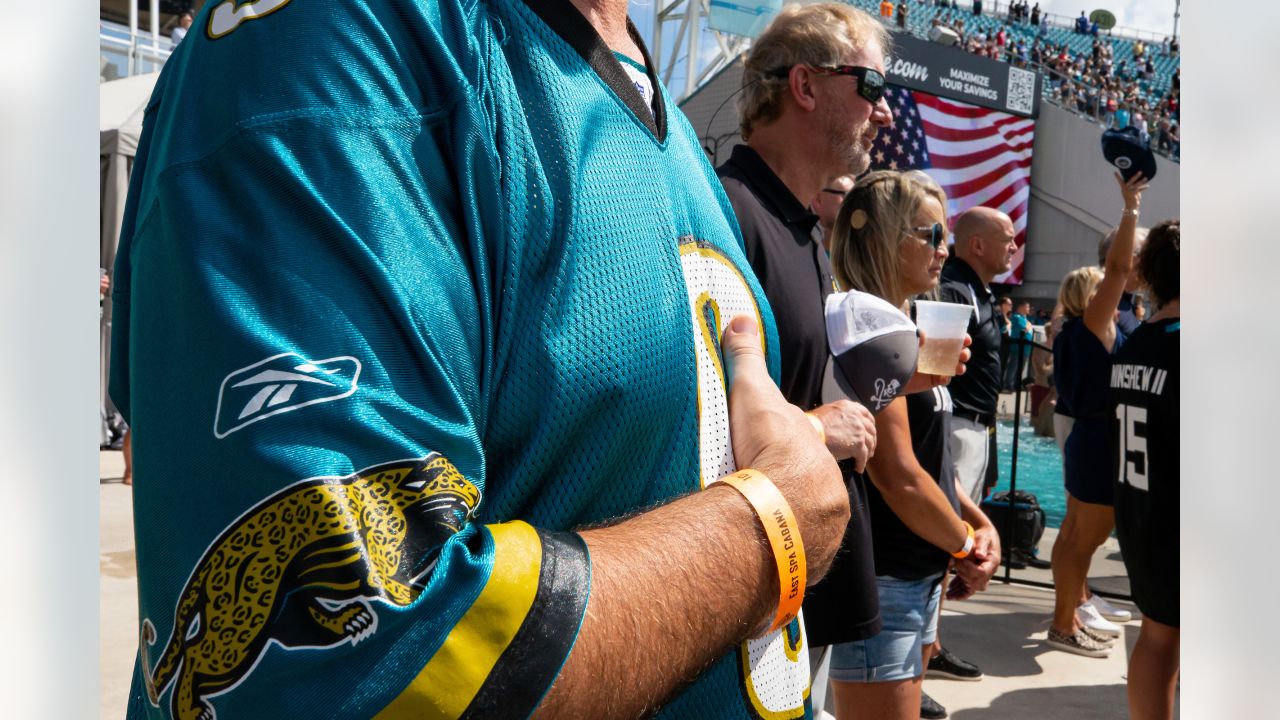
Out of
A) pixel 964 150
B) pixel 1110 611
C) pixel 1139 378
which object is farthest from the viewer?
pixel 964 150

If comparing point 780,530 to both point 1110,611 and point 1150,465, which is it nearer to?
point 1150,465

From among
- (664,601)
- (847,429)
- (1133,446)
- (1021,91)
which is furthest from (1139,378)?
(1021,91)

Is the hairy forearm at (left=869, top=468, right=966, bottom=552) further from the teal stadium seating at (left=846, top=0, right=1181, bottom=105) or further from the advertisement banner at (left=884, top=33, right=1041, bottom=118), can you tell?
the teal stadium seating at (left=846, top=0, right=1181, bottom=105)

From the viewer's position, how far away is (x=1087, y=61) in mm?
36656

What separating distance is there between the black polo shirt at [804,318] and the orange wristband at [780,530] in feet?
3.50

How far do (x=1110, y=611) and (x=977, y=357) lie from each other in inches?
87.6

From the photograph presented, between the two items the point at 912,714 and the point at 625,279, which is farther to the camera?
the point at 912,714

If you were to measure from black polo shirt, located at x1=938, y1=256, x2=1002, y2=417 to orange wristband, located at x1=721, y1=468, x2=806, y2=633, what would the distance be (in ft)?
11.7

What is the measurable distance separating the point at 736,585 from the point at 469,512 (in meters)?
0.24

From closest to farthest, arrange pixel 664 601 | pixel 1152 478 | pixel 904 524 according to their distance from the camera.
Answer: pixel 664 601 → pixel 904 524 → pixel 1152 478

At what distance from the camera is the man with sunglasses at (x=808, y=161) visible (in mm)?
2105
